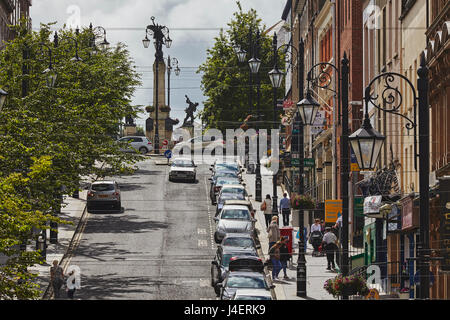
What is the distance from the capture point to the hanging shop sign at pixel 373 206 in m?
33.2

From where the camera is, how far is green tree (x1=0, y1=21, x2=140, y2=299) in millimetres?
23250

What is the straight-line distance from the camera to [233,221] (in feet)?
147

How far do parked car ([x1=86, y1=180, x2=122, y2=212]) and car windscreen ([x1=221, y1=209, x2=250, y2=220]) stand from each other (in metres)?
9.93

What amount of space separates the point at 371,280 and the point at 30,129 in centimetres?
1285

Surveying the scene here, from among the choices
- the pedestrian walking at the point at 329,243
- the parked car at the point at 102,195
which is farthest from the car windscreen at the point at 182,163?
the pedestrian walking at the point at 329,243

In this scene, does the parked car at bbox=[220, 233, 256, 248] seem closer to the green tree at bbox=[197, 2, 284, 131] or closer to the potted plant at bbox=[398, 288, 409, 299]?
the potted plant at bbox=[398, 288, 409, 299]

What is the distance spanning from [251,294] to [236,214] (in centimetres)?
1843

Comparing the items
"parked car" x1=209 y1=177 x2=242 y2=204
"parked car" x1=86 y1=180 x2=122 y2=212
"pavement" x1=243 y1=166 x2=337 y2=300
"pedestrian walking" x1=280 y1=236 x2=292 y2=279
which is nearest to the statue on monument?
"parked car" x1=209 y1=177 x2=242 y2=204

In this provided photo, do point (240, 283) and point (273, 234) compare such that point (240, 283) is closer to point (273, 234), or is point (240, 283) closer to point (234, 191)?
point (273, 234)

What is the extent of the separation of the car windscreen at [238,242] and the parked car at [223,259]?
81 centimetres

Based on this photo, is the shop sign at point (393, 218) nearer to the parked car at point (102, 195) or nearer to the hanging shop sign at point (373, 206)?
A: the hanging shop sign at point (373, 206)

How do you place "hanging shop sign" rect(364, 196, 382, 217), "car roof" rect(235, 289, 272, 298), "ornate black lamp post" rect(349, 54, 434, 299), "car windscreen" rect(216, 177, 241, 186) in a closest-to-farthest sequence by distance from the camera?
"ornate black lamp post" rect(349, 54, 434, 299) → "car roof" rect(235, 289, 272, 298) → "hanging shop sign" rect(364, 196, 382, 217) → "car windscreen" rect(216, 177, 241, 186)

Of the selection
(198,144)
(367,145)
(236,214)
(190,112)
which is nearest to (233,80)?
(198,144)

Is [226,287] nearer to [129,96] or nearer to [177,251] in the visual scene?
[177,251]
